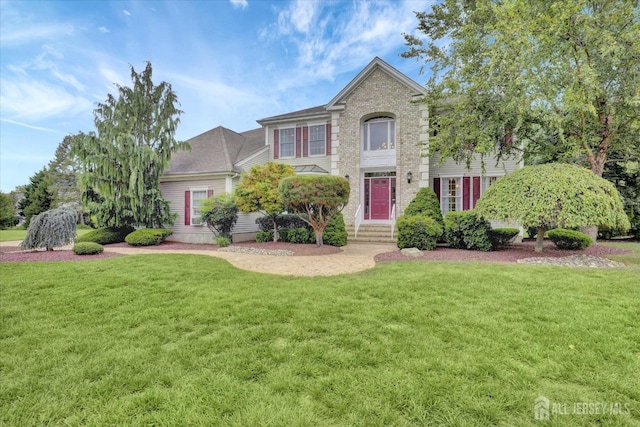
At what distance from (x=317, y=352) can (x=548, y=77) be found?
37.9 feet

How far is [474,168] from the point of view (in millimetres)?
13977

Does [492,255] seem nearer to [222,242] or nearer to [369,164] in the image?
[369,164]

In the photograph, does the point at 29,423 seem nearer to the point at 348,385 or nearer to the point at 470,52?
the point at 348,385

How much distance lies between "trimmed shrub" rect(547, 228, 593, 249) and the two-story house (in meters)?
4.06

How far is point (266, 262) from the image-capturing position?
317 inches

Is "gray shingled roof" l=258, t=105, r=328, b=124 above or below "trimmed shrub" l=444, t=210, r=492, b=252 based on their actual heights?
above

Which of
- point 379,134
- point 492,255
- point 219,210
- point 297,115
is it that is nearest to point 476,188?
point 379,134

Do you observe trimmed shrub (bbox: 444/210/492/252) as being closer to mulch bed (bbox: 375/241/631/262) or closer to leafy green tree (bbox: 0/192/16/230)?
mulch bed (bbox: 375/241/631/262)

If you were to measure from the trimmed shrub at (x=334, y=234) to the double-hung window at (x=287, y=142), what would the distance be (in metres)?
6.25

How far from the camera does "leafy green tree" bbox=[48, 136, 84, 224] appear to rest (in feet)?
85.3

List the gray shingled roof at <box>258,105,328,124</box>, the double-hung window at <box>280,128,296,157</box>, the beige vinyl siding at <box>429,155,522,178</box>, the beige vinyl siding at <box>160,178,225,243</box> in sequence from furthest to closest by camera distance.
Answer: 1. the double-hung window at <box>280,128,296,157</box>
2. the gray shingled roof at <box>258,105,328,124</box>
3. the beige vinyl siding at <box>160,178,225,243</box>
4. the beige vinyl siding at <box>429,155,522,178</box>

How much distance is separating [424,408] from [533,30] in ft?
37.6

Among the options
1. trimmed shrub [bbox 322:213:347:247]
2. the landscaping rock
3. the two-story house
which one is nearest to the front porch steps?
the two-story house

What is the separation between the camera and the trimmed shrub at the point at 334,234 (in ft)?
37.1
